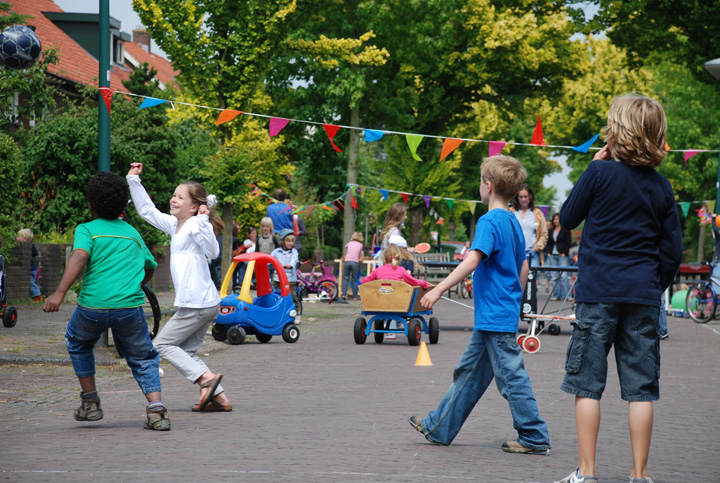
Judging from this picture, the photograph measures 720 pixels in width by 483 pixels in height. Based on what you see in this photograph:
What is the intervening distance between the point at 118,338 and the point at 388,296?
6.10m

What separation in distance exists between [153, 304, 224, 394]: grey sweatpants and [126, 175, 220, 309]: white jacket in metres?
0.07

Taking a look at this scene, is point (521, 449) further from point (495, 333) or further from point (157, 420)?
→ point (157, 420)

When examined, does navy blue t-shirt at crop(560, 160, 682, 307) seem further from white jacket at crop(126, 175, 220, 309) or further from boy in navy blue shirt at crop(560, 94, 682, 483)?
white jacket at crop(126, 175, 220, 309)

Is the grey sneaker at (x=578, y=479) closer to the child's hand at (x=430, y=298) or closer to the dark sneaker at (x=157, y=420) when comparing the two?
the child's hand at (x=430, y=298)

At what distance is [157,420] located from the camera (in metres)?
5.95

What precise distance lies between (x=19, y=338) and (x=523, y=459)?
755cm

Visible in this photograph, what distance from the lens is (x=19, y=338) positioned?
36.4 feet

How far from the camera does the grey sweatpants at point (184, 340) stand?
22.0 ft

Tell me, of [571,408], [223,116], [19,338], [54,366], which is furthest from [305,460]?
[223,116]

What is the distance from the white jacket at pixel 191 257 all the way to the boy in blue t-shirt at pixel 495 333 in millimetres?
2023

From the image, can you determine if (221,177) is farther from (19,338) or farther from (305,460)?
(305,460)

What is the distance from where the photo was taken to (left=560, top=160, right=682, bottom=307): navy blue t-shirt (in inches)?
174

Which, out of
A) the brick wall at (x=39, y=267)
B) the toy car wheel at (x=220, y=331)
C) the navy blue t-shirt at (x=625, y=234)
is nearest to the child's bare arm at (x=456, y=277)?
the navy blue t-shirt at (x=625, y=234)

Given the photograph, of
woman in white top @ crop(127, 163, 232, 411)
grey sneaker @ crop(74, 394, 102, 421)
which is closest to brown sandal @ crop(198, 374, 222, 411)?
woman in white top @ crop(127, 163, 232, 411)
